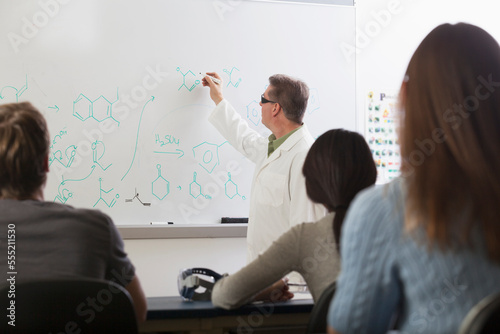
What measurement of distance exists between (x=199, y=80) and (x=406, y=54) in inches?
56.8

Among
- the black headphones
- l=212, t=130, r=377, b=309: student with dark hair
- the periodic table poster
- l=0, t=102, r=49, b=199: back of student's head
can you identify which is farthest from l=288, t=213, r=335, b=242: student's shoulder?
the periodic table poster

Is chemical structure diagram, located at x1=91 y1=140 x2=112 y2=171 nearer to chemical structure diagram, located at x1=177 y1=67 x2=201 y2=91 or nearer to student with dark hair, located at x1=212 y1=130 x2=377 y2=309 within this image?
chemical structure diagram, located at x1=177 y1=67 x2=201 y2=91

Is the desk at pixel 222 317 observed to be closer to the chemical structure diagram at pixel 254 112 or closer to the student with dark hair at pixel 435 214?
the student with dark hair at pixel 435 214

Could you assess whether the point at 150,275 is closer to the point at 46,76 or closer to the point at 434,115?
the point at 46,76

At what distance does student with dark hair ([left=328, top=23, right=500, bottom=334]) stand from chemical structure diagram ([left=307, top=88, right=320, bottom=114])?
7.57ft

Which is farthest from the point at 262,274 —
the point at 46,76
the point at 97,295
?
the point at 46,76

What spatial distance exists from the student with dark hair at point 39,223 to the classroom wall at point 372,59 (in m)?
1.57

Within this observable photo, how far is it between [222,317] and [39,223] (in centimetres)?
63

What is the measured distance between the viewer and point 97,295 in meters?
1.12

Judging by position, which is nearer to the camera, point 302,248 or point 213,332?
point 302,248

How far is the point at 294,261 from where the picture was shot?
1529 mm

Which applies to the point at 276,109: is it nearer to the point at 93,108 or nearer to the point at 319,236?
the point at 93,108

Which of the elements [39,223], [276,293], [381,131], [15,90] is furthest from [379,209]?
[381,131]

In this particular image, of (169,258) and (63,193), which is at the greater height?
(63,193)
